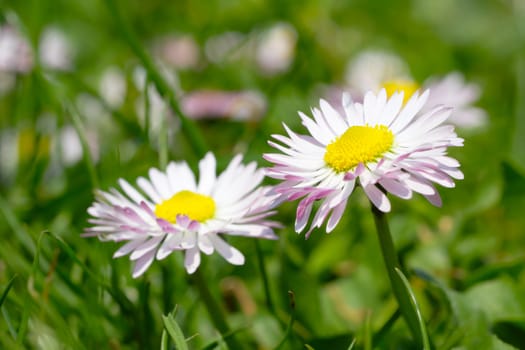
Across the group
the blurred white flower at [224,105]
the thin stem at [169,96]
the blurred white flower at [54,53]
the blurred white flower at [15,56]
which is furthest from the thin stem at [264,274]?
the blurred white flower at [54,53]

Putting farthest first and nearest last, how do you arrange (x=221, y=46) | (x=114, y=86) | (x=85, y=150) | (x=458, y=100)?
(x=221, y=46) → (x=114, y=86) → (x=458, y=100) → (x=85, y=150)

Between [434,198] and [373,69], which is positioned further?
[373,69]

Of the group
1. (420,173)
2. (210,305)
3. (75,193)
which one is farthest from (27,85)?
(420,173)

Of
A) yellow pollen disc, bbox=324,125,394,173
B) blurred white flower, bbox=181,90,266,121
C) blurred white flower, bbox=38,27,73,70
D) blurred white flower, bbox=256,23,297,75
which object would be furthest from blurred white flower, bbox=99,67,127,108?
yellow pollen disc, bbox=324,125,394,173

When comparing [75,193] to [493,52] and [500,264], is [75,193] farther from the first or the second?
[493,52]

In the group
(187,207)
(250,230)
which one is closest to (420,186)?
(250,230)

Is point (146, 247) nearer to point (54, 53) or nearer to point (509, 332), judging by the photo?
point (509, 332)

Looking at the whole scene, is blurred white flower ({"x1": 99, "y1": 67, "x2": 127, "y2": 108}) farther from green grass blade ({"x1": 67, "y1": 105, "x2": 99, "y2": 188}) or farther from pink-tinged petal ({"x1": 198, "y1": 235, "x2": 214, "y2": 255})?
pink-tinged petal ({"x1": 198, "y1": 235, "x2": 214, "y2": 255})

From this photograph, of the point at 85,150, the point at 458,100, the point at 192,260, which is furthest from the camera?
the point at 458,100
